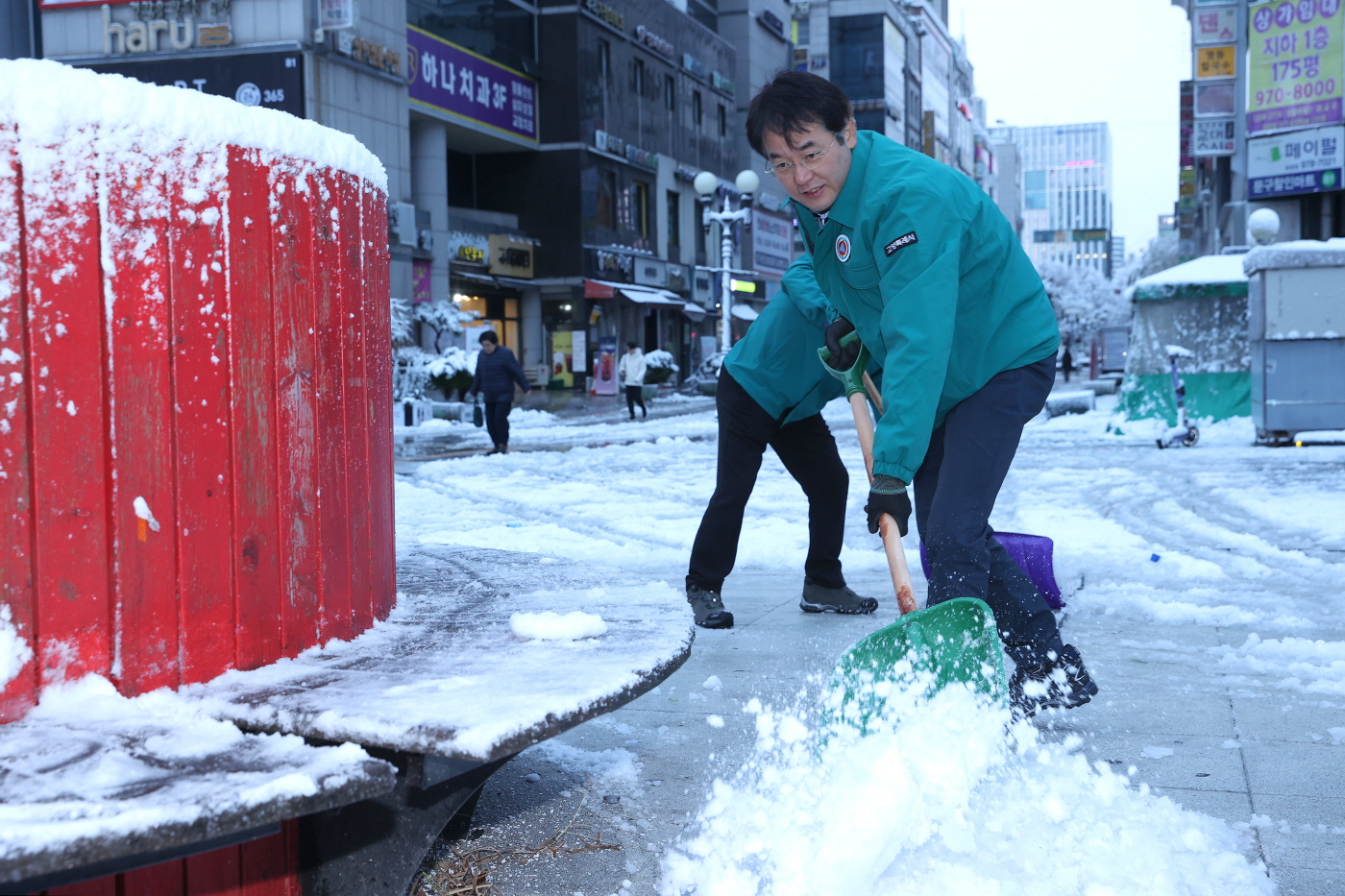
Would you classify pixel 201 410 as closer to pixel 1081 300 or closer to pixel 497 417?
pixel 497 417

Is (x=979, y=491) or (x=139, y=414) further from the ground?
(x=139, y=414)

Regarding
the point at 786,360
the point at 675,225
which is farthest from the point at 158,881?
the point at 675,225

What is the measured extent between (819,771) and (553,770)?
687 millimetres

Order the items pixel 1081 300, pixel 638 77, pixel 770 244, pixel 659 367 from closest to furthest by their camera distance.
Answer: pixel 659 367
pixel 638 77
pixel 770 244
pixel 1081 300

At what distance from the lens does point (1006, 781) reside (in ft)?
8.43

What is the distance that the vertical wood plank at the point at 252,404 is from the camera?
195 cm

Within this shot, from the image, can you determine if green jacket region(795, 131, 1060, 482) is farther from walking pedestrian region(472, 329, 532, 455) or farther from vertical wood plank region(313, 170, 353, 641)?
walking pedestrian region(472, 329, 532, 455)

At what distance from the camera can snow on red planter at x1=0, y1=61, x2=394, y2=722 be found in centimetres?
172

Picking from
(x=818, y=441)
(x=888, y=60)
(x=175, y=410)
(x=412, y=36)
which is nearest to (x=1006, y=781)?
(x=175, y=410)

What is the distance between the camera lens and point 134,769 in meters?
1.52

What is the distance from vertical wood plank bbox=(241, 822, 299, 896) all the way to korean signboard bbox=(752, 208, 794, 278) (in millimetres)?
48100

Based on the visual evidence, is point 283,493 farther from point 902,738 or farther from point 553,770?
point 902,738

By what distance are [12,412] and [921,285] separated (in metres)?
1.78

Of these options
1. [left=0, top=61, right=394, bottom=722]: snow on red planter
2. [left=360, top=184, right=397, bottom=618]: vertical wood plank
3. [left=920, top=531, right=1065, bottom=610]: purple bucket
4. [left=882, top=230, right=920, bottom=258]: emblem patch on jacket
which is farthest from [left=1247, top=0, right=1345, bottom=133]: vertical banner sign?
[left=0, top=61, right=394, bottom=722]: snow on red planter
